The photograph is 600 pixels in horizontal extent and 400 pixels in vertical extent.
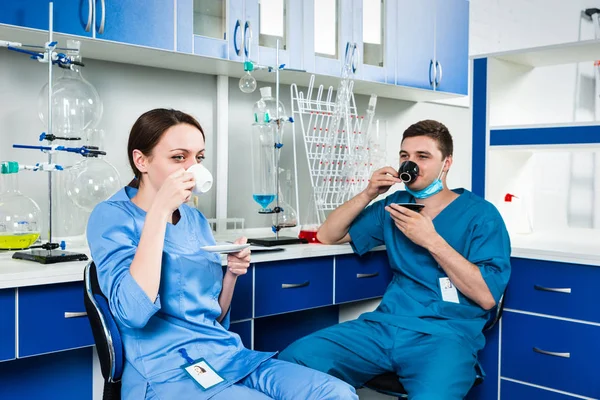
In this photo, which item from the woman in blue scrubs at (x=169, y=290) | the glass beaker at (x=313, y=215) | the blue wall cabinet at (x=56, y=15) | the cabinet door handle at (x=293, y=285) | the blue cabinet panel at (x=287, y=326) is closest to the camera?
the woman in blue scrubs at (x=169, y=290)

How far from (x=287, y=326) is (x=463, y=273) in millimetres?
1119

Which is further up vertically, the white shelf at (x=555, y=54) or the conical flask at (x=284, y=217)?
the white shelf at (x=555, y=54)

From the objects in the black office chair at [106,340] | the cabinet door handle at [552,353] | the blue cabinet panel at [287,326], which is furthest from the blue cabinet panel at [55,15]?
the cabinet door handle at [552,353]

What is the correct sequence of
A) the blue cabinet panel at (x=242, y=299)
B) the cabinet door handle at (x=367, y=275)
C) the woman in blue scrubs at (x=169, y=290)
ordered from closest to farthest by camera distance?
1. the woman in blue scrubs at (x=169, y=290)
2. the blue cabinet panel at (x=242, y=299)
3. the cabinet door handle at (x=367, y=275)

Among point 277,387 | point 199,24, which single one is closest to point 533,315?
point 277,387

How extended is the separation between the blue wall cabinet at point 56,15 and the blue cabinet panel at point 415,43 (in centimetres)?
153

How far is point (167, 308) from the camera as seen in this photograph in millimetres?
1447

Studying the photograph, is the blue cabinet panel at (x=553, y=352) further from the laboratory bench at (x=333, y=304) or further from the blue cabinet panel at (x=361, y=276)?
the blue cabinet panel at (x=361, y=276)

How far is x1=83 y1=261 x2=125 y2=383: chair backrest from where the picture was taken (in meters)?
1.37

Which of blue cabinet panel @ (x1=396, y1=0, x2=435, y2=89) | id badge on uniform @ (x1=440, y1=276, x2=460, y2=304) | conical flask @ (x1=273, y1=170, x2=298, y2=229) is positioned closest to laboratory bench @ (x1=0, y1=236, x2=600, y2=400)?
conical flask @ (x1=273, y1=170, x2=298, y2=229)

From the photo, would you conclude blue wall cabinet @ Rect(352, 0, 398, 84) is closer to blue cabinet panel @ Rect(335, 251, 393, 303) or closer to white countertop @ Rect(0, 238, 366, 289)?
blue cabinet panel @ Rect(335, 251, 393, 303)

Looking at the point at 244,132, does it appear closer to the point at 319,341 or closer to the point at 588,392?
the point at 319,341

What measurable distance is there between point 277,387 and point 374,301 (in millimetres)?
1351

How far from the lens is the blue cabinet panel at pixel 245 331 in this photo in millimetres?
2162
